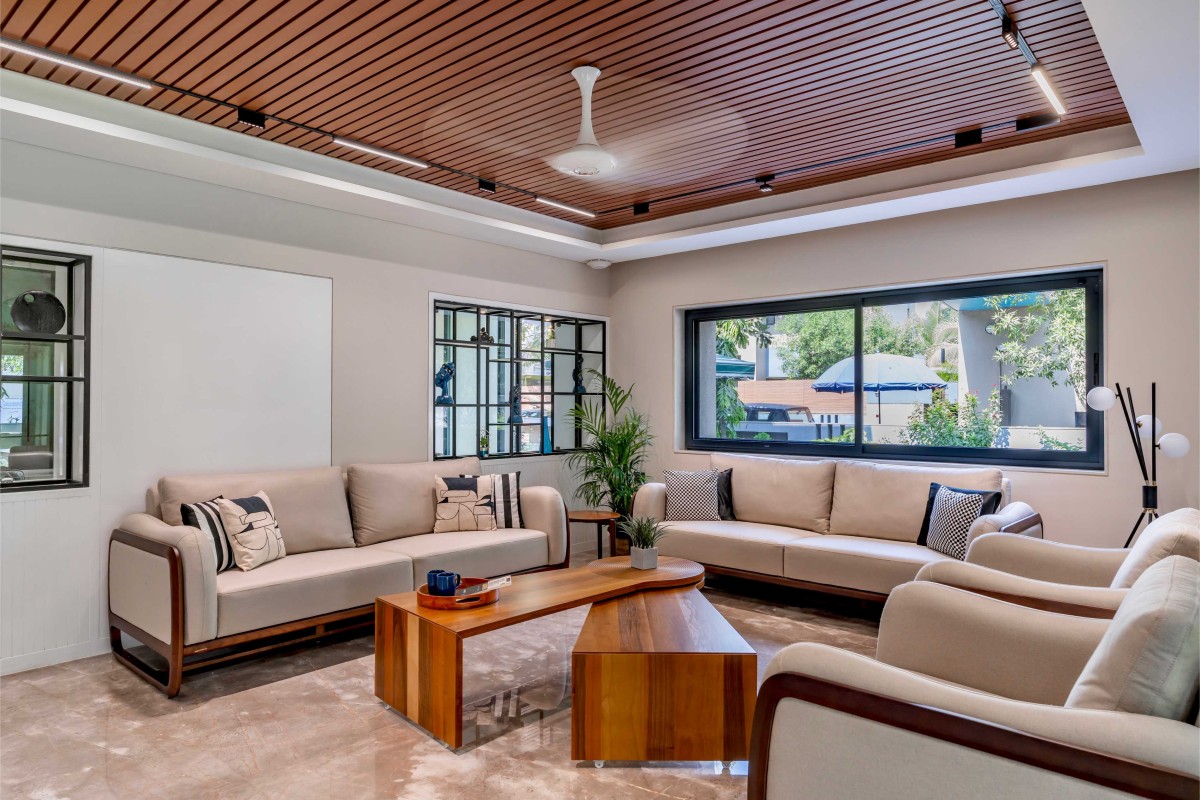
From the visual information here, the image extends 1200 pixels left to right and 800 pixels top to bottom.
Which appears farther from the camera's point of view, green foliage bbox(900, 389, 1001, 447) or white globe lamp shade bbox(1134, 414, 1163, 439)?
green foliage bbox(900, 389, 1001, 447)

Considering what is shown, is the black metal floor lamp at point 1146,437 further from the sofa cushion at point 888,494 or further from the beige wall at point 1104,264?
the sofa cushion at point 888,494

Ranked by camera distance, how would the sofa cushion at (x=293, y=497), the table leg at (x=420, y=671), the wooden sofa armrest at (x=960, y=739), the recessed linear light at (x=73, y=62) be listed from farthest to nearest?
the sofa cushion at (x=293, y=497)
the recessed linear light at (x=73, y=62)
the table leg at (x=420, y=671)
the wooden sofa armrest at (x=960, y=739)

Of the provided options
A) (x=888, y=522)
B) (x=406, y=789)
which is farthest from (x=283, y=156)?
(x=888, y=522)

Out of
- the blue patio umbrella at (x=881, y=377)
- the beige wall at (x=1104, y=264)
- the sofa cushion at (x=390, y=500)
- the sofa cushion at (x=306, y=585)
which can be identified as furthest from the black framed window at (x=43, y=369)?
the blue patio umbrella at (x=881, y=377)

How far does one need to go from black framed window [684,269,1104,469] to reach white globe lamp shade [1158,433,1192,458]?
0.66m

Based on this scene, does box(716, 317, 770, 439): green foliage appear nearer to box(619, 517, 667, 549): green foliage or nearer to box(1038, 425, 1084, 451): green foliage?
box(1038, 425, 1084, 451): green foliage

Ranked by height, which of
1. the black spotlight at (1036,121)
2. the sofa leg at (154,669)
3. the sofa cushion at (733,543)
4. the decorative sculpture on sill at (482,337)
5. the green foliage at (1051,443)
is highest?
the black spotlight at (1036,121)

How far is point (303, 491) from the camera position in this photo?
426 cm

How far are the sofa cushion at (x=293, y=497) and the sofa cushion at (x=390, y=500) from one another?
3.8 inches

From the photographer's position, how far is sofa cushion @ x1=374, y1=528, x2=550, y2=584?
424cm

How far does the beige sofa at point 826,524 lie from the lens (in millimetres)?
4160

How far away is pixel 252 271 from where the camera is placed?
439 cm

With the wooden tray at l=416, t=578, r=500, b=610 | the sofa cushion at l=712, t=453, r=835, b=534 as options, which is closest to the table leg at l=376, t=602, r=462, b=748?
the wooden tray at l=416, t=578, r=500, b=610

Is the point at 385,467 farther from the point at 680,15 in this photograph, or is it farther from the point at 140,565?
the point at 680,15
